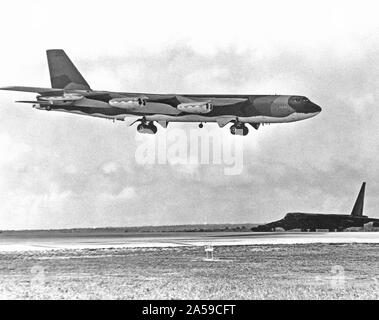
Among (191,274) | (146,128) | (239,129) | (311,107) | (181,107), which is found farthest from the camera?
(146,128)

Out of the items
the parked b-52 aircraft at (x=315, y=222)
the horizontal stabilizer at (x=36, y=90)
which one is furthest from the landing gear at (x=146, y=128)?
the parked b-52 aircraft at (x=315, y=222)

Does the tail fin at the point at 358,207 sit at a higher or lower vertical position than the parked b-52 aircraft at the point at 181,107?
lower

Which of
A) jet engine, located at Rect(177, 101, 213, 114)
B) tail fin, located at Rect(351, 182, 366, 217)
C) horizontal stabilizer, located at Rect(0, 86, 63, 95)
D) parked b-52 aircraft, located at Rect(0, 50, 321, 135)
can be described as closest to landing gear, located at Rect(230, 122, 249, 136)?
parked b-52 aircraft, located at Rect(0, 50, 321, 135)

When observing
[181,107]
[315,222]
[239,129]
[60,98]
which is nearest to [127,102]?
[181,107]

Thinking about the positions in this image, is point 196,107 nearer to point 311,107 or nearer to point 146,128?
point 146,128

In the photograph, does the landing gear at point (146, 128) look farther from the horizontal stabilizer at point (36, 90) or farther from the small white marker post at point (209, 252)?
the small white marker post at point (209, 252)
